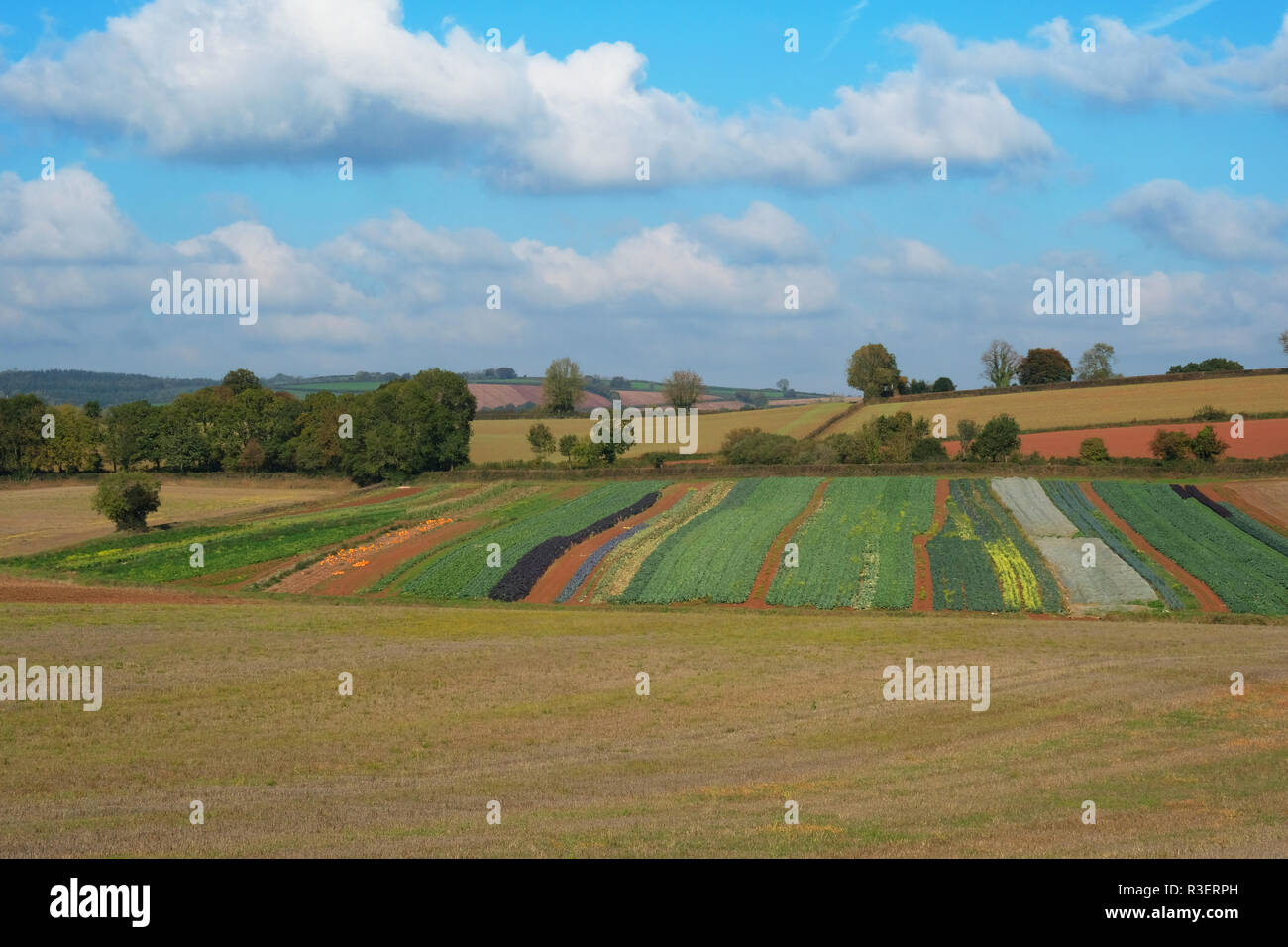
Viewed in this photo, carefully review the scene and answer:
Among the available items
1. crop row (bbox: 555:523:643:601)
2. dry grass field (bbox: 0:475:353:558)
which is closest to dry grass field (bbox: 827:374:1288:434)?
crop row (bbox: 555:523:643:601)

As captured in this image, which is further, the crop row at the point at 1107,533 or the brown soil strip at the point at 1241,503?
the brown soil strip at the point at 1241,503

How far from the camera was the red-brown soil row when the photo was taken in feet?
245

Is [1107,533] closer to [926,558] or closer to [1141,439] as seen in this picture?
[926,558]

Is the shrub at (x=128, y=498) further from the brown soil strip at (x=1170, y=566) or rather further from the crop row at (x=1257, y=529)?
the crop row at (x=1257, y=529)

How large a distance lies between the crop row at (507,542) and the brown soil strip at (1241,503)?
3515 centimetres

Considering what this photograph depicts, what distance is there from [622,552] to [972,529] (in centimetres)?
1903

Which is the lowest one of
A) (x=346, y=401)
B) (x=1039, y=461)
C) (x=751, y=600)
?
(x=751, y=600)

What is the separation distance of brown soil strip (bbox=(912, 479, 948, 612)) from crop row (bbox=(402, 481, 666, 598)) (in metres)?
19.6

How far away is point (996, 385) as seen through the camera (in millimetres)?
134750

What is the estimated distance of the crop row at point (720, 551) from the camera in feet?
168

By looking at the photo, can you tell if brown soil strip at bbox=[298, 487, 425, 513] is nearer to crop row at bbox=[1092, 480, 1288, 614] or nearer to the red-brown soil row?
the red-brown soil row

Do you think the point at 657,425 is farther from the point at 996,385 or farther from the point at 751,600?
the point at 751,600

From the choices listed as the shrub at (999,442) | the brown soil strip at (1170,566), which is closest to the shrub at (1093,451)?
the shrub at (999,442)
